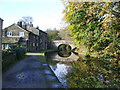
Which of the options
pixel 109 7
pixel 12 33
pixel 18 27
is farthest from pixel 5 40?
pixel 109 7

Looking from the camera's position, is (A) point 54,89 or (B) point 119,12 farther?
(B) point 119,12

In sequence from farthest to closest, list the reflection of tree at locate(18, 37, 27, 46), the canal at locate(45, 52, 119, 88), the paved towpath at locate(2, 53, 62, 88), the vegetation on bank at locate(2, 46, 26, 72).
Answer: the reflection of tree at locate(18, 37, 27, 46) → the vegetation on bank at locate(2, 46, 26, 72) → the canal at locate(45, 52, 119, 88) → the paved towpath at locate(2, 53, 62, 88)

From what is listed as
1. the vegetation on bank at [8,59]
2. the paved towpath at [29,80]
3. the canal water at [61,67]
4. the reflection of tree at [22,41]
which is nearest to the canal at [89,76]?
the canal water at [61,67]

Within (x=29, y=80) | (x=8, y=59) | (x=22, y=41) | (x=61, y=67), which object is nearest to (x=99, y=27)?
(x=61, y=67)

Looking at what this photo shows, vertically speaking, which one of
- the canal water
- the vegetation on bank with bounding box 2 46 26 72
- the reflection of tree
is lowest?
the canal water

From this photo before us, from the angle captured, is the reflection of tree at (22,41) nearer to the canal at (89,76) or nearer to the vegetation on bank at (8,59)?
the vegetation on bank at (8,59)

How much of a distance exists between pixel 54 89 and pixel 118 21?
288 inches

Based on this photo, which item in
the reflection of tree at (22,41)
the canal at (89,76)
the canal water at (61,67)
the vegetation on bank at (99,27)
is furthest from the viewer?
the reflection of tree at (22,41)

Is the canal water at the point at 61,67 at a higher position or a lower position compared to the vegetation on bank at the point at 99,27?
lower

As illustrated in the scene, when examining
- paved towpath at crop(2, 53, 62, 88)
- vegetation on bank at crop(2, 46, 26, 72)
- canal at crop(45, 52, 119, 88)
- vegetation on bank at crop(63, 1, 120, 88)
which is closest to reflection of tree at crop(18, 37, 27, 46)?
vegetation on bank at crop(2, 46, 26, 72)

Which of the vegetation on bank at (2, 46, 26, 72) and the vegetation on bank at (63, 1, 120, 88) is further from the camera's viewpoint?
the vegetation on bank at (63, 1, 120, 88)

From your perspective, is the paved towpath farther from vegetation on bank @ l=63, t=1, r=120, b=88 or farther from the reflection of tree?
the reflection of tree

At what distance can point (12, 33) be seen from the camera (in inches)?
960

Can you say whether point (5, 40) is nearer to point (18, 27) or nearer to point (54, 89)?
point (18, 27)
